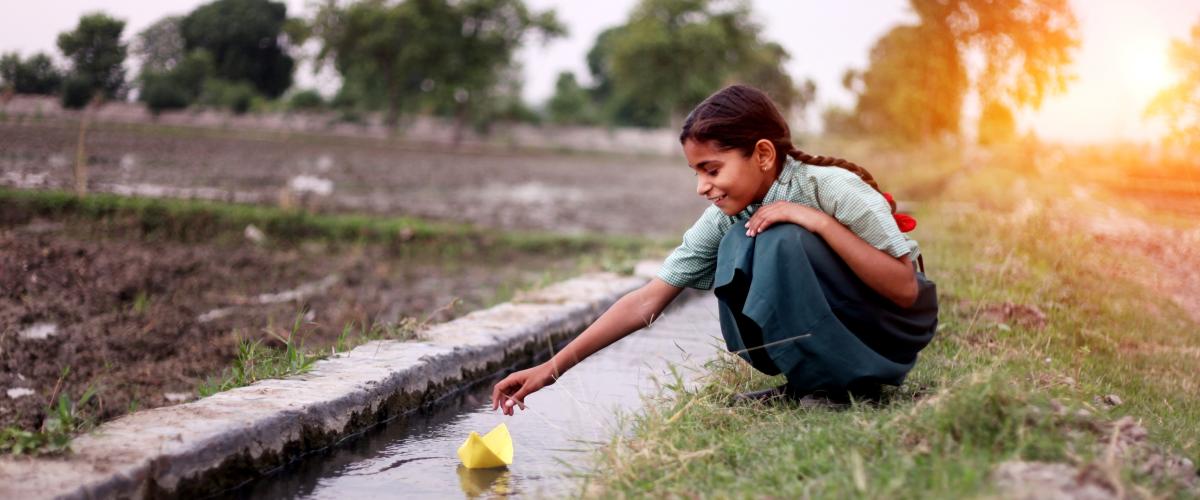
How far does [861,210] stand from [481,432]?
1.35 m

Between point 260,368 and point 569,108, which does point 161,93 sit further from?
point 569,108

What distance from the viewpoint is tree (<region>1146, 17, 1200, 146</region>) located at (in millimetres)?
6031

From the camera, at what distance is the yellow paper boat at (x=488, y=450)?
9.11 feet

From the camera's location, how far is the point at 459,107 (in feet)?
151

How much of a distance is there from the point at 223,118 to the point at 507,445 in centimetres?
1002

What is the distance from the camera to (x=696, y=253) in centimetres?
297

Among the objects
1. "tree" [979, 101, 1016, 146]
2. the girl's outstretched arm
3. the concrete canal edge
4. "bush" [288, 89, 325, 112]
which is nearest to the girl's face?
the girl's outstretched arm

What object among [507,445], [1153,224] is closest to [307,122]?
[1153,224]

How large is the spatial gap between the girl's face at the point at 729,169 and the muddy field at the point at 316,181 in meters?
5.75

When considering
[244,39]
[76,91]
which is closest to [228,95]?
[244,39]

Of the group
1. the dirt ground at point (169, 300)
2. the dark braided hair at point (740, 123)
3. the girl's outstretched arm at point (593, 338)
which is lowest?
the dirt ground at point (169, 300)

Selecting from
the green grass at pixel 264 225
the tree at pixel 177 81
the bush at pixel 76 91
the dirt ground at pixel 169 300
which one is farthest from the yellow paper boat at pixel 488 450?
the green grass at pixel 264 225

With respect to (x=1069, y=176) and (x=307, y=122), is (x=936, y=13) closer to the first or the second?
(x=1069, y=176)

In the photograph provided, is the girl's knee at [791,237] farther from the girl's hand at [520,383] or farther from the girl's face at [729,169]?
the girl's hand at [520,383]
